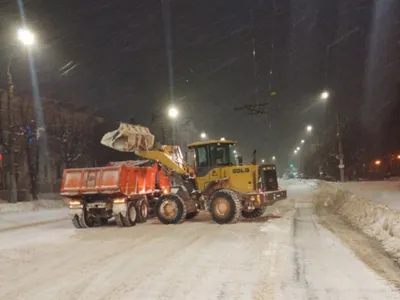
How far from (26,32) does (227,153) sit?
37.3 feet

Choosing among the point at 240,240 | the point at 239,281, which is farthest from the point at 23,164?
the point at 239,281

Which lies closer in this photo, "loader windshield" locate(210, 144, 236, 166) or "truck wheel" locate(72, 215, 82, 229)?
"truck wheel" locate(72, 215, 82, 229)

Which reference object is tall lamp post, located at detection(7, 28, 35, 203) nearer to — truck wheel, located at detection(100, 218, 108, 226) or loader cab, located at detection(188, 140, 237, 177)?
truck wheel, located at detection(100, 218, 108, 226)

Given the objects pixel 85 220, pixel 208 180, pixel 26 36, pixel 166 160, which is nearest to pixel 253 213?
pixel 208 180

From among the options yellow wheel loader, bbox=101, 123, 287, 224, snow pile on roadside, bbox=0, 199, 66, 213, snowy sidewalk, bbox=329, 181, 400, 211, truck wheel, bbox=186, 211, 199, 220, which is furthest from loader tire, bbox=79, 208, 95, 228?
snowy sidewalk, bbox=329, 181, 400, 211

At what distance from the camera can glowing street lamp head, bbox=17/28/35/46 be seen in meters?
21.8

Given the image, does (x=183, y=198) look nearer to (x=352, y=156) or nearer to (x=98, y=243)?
(x=98, y=243)

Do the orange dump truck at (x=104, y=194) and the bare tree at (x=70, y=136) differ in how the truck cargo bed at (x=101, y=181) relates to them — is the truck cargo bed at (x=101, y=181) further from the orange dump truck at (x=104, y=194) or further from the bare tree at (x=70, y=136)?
the bare tree at (x=70, y=136)

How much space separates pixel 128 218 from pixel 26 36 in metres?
10.8

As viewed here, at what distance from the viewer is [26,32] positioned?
2173 cm

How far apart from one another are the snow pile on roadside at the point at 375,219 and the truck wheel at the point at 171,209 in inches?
239

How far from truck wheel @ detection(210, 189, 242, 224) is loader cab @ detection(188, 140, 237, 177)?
1.57m

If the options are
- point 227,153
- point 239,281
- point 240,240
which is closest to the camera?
point 239,281

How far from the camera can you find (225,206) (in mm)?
16516
